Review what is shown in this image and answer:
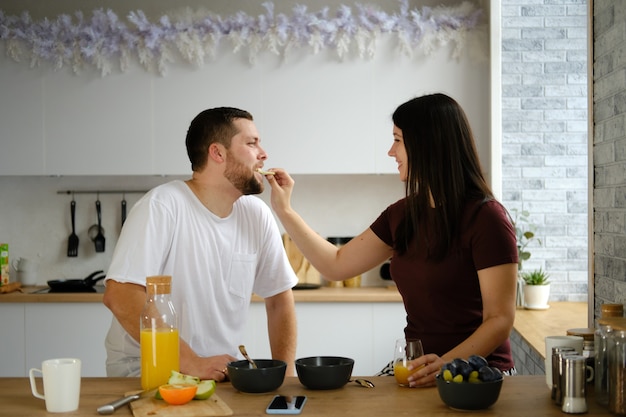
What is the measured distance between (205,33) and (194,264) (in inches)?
91.1

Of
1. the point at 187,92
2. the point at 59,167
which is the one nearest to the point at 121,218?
the point at 59,167

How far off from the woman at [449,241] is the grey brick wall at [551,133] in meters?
2.01

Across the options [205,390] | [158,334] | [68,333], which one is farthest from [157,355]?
[68,333]

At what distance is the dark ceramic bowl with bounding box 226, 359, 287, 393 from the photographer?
198 centimetres

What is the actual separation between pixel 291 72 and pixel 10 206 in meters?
2.00

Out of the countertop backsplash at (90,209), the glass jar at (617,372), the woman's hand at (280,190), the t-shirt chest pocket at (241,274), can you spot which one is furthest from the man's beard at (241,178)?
the countertop backsplash at (90,209)

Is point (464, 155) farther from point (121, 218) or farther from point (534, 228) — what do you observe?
point (121, 218)

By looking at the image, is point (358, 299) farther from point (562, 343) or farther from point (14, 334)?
point (562, 343)

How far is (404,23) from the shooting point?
454 cm

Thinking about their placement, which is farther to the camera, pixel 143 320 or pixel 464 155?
pixel 464 155

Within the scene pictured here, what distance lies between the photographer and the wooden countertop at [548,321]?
337 cm

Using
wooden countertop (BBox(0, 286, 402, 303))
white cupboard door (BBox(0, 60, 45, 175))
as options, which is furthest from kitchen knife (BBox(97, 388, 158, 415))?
white cupboard door (BBox(0, 60, 45, 175))

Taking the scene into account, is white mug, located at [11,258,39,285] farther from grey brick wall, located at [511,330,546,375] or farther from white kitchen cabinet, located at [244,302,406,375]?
grey brick wall, located at [511,330,546,375]

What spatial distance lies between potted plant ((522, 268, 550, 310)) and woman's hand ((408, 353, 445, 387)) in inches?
89.3
